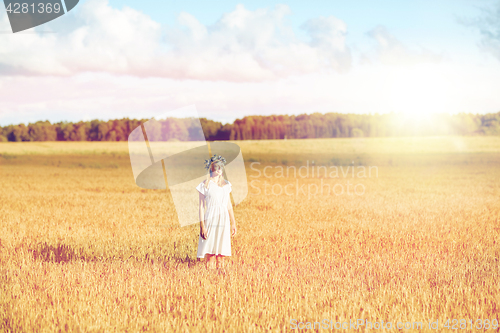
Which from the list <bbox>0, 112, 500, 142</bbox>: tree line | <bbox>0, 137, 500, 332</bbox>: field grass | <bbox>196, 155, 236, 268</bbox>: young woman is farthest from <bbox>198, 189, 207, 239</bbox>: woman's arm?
<bbox>0, 112, 500, 142</bbox>: tree line

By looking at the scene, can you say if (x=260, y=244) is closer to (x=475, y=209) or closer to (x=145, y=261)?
(x=145, y=261)

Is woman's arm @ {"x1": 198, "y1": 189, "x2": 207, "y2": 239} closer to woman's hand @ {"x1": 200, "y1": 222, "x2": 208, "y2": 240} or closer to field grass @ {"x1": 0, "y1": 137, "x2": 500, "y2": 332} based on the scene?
woman's hand @ {"x1": 200, "y1": 222, "x2": 208, "y2": 240}

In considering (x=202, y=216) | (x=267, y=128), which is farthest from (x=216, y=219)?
(x=267, y=128)

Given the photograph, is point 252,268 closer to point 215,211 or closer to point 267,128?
point 215,211

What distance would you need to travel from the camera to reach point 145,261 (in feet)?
24.6

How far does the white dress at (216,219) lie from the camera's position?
6539 mm

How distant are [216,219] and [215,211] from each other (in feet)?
0.44

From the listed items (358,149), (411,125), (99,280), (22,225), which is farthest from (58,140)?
(99,280)

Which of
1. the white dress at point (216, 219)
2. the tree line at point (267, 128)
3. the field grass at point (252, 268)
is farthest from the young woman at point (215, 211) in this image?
the tree line at point (267, 128)

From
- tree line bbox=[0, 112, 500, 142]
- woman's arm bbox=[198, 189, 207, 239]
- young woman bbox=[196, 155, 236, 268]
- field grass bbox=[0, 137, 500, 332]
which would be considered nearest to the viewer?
field grass bbox=[0, 137, 500, 332]

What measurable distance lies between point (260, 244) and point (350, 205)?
783 cm

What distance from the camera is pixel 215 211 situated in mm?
6570

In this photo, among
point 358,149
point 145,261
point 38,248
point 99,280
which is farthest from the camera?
point 358,149

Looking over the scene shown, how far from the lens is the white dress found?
6539mm
